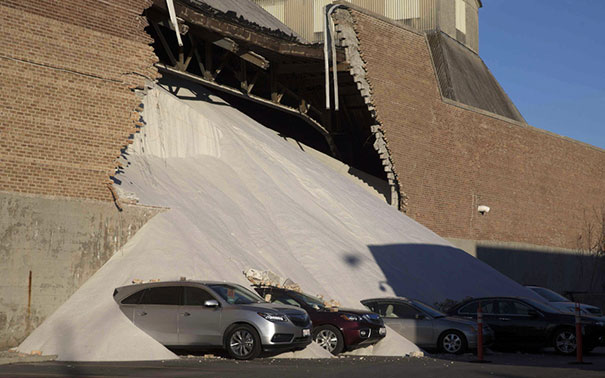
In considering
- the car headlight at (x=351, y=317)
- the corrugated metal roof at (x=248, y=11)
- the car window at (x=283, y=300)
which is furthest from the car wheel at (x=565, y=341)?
the corrugated metal roof at (x=248, y=11)

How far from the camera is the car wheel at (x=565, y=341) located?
59.5 ft

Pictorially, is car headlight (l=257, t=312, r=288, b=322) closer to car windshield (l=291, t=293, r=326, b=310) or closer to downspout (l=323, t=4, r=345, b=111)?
car windshield (l=291, t=293, r=326, b=310)

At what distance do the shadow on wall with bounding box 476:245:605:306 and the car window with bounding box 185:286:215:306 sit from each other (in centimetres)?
2256

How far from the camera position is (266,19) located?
40.8 metres

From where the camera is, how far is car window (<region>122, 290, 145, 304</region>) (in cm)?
1555

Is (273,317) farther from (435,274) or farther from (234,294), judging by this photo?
(435,274)

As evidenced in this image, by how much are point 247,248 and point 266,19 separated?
21.7m

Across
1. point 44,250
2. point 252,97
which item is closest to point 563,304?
point 252,97

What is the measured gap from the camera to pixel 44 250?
56.7ft

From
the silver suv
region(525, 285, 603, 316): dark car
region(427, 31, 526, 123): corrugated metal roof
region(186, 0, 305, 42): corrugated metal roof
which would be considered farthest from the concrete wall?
region(427, 31, 526, 123): corrugated metal roof

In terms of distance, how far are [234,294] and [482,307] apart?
693cm

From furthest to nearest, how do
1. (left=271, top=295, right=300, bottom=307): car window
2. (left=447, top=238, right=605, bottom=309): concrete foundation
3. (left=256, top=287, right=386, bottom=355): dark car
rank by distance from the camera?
(left=447, top=238, right=605, bottom=309): concrete foundation < (left=271, top=295, right=300, bottom=307): car window < (left=256, top=287, right=386, bottom=355): dark car

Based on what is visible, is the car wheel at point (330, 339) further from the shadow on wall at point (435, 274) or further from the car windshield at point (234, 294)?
the shadow on wall at point (435, 274)

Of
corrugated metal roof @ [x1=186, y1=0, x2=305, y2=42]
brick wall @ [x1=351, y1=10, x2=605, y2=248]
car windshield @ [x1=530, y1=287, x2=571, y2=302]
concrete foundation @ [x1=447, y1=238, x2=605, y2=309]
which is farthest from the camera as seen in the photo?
concrete foundation @ [x1=447, y1=238, x2=605, y2=309]
